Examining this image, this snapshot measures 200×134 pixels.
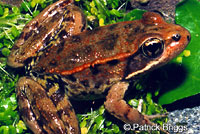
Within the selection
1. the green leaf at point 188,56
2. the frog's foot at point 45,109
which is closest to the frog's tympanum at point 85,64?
the frog's foot at point 45,109

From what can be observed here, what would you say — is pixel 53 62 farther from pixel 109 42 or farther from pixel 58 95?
pixel 109 42

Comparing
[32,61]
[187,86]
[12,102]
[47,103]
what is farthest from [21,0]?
[187,86]

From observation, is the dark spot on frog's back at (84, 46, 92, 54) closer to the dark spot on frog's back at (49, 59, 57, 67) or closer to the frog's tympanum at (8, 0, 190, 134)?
the frog's tympanum at (8, 0, 190, 134)

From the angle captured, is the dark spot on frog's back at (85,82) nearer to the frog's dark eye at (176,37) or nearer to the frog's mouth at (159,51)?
the frog's mouth at (159,51)

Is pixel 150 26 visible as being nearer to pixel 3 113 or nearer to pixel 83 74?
pixel 83 74

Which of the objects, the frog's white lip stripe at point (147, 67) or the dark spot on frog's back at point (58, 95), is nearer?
the frog's white lip stripe at point (147, 67)

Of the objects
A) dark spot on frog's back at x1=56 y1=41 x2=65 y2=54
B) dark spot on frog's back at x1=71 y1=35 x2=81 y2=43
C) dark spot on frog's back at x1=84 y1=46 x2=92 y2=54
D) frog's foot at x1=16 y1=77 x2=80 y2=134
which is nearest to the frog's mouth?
dark spot on frog's back at x1=84 y1=46 x2=92 y2=54
